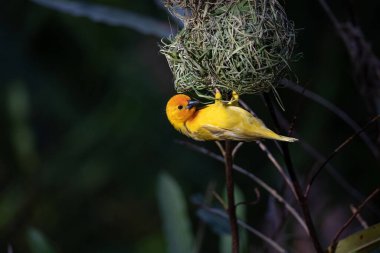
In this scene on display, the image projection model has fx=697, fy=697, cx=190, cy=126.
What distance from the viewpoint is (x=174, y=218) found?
335 cm

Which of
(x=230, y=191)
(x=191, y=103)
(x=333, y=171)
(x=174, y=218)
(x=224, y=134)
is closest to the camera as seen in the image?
(x=230, y=191)

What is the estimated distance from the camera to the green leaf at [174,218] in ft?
10.8

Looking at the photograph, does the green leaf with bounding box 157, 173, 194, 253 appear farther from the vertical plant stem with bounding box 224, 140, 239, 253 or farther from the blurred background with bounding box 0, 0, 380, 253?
the blurred background with bounding box 0, 0, 380, 253

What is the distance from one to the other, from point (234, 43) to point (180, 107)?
30 centimetres

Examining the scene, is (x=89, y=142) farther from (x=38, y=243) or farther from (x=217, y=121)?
(x=217, y=121)

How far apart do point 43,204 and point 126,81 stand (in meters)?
1.37

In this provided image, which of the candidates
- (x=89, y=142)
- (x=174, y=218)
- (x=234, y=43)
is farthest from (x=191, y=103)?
(x=89, y=142)

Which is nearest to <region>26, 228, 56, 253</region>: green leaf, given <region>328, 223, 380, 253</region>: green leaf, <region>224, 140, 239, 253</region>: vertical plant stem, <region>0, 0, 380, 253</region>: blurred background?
<region>224, 140, 239, 253</region>: vertical plant stem

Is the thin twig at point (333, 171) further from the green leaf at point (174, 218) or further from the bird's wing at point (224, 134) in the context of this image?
the green leaf at point (174, 218)

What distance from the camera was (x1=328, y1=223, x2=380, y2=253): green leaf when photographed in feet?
7.09

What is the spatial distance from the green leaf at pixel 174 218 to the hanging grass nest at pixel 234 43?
1.14m

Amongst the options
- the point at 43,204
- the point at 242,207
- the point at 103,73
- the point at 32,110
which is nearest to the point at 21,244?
the point at 43,204

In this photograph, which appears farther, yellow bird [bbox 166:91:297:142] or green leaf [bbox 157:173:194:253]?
green leaf [bbox 157:173:194:253]

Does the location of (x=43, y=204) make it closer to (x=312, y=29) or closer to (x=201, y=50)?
(x=312, y=29)
